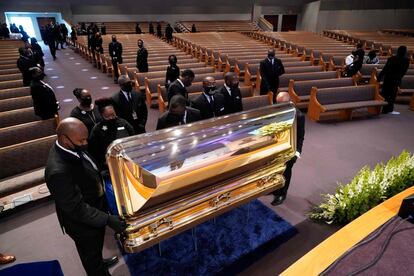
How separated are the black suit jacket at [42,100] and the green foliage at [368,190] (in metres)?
3.92

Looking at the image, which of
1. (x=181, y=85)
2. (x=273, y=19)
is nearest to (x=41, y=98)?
(x=181, y=85)

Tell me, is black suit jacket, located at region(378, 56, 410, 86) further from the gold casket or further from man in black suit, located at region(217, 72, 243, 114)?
the gold casket

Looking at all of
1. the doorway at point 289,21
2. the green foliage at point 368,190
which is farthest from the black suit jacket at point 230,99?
the doorway at point 289,21

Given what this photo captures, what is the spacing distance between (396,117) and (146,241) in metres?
6.67

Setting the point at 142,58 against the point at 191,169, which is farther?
the point at 142,58

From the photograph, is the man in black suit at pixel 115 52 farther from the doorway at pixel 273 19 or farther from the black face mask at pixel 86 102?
the doorway at pixel 273 19

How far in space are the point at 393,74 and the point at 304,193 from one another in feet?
14.6

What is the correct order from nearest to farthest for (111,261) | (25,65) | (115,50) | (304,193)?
(111,261) → (304,193) → (25,65) → (115,50)

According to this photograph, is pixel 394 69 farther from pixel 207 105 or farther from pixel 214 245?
pixel 214 245

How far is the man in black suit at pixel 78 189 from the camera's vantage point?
1733 millimetres

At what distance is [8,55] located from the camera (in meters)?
9.25

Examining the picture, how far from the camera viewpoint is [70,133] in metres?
1.78

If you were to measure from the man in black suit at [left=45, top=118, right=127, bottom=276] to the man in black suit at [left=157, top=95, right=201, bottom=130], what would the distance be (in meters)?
1.13

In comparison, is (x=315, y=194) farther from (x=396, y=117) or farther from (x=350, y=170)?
(x=396, y=117)
